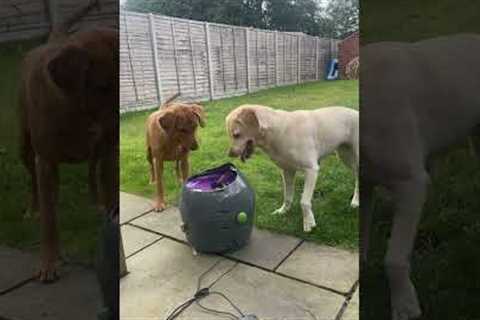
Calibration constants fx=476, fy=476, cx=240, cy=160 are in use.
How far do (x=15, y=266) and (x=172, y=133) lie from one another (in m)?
0.93

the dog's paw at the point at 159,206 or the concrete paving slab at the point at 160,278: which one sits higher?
the dog's paw at the point at 159,206

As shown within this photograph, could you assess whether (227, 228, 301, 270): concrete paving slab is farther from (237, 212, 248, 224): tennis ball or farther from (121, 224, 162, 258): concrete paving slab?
(121, 224, 162, 258): concrete paving slab

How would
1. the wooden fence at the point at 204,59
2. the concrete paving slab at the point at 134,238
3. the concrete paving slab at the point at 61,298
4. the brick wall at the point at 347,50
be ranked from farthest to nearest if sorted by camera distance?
the concrete paving slab at the point at 61,298
the concrete paving slab at the point at 134,238
the wooden fence at the point at 204,59
the brick wall at the point at 347,50

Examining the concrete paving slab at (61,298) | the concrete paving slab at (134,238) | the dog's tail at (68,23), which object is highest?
the dog's tail at (68,23)

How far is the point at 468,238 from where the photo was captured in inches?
66.3

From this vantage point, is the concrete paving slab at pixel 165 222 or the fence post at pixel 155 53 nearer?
the fence post at pixel 155 53

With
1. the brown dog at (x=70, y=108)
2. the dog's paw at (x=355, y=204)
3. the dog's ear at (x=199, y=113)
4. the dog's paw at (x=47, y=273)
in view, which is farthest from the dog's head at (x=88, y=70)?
the dog's paw at (x=355, y=204)

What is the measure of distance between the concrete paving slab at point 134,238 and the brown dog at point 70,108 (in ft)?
0.41

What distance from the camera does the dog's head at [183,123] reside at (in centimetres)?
174

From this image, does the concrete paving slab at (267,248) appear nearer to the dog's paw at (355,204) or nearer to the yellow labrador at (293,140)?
the yellow labrador at (293,140)

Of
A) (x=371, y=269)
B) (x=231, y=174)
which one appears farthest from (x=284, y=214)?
(x=371, y=269)

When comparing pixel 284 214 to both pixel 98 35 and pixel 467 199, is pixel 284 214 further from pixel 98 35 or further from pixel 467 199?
pixel 98 35

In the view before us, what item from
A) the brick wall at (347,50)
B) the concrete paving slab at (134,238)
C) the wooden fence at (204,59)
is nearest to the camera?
the brick wall at (347,50)

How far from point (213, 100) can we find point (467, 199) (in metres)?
0.97
